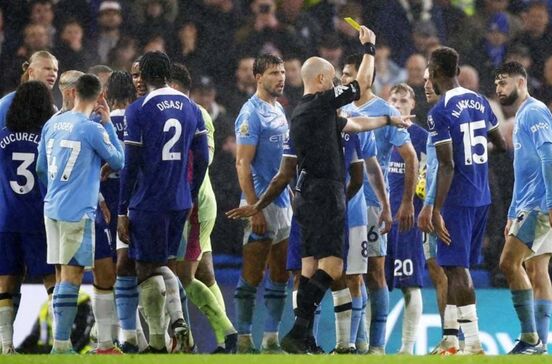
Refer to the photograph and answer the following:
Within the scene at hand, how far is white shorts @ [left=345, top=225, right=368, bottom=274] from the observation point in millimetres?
10141

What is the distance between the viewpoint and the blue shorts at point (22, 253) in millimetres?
9789

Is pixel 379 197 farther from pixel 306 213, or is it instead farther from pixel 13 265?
pixel 13 265

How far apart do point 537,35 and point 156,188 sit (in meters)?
7.21

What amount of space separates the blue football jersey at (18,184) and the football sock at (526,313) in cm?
331

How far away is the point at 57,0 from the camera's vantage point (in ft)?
49.8

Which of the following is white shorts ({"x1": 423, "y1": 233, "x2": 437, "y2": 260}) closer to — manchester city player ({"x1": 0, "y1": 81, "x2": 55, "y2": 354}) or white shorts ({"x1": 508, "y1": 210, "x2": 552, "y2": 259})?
white shorts ({"x1": 508, "y1": 210, "x2": 552, "y2": 259})

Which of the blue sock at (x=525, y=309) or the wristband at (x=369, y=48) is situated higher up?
the wristband at (x=369, y=48)

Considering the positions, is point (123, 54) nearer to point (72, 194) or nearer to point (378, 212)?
point (378, 212)

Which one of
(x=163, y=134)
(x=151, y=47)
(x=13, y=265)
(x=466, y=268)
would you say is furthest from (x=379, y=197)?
(x=151, y=47)

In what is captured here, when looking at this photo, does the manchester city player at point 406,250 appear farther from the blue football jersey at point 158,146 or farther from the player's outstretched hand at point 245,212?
the blue football jersey at point 158,146

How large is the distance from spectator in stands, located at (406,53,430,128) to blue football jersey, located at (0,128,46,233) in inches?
191

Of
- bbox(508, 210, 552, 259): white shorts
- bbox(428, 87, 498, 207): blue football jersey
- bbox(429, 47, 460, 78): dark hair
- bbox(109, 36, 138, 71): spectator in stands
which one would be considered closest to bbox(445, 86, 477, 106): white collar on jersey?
bbox(428, 87, 498, 207): blue football jersey

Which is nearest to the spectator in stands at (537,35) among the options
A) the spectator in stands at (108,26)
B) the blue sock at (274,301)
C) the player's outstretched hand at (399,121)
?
the spectator in stands at (108,26)

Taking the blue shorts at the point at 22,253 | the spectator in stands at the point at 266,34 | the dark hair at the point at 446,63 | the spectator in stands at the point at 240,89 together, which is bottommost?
the blue shorts at the point at 22,253
